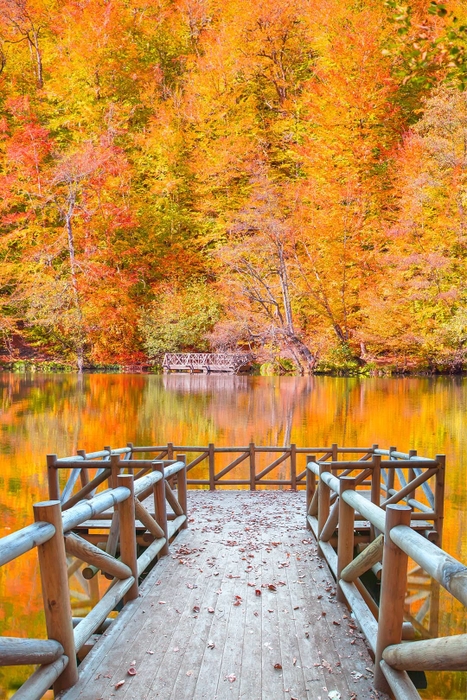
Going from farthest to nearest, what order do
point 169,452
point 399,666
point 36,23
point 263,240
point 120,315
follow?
point 36,23
point 120,315
point 263,240
point 169,452
point 399,666

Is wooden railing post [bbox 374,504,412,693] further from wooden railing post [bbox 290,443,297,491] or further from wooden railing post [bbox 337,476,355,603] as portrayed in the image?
wooden railing post [bbox 290,443,297,491]

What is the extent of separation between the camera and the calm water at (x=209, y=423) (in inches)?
336

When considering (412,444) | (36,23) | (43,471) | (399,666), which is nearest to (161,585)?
(399,666)

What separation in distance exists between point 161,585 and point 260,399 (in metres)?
17.9

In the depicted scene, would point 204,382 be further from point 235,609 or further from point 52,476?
point 235,609

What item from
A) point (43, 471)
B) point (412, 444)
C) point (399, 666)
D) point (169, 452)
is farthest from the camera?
point (412, 444)

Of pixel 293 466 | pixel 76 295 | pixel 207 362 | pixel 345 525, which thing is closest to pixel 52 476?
pixel 345 525

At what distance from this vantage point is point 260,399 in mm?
22031

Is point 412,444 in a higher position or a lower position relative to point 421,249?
lower

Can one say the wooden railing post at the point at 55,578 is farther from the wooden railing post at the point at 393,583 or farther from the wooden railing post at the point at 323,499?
the wooden railing post at the point at 323,499

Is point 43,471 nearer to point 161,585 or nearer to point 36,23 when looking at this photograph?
point 161,585

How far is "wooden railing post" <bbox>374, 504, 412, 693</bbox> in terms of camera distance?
245cm

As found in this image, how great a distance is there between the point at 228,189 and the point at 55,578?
38480 millimetres

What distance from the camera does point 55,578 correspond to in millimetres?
2502
